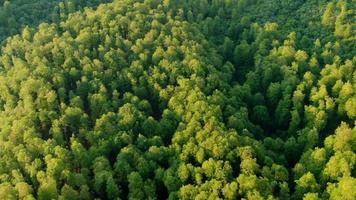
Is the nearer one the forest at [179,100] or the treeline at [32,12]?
the forest at [179,100]

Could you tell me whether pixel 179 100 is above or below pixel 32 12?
below

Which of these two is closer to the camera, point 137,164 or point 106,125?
point 137,164

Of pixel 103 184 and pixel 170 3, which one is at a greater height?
pixel 170 3

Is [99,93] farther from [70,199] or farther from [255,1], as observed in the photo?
[255,1]

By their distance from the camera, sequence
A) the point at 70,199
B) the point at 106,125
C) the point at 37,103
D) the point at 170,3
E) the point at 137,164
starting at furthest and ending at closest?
the point at 170,3 < the point at 37,103 < the point at 106,125 < the point at 137,164 < the point at 70,199

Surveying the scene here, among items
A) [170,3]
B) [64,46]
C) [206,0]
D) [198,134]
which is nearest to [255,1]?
[206,0]

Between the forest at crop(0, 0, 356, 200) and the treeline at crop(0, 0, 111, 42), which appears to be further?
the treeline at crop(0, 0, 111, 42)

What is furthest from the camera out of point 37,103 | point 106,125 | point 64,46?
point 64,46

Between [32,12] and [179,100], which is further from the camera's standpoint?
[32,12]
